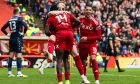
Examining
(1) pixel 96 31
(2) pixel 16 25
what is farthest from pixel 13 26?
(1) pixel 96 31

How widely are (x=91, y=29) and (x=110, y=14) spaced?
2352 cm

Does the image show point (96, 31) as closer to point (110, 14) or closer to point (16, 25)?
point (16, 25)

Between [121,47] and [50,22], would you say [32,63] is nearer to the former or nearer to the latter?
[121,47]

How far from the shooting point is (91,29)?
18.0 m

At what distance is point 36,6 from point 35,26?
2425 mm

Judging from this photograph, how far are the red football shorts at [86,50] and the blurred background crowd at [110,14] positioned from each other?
1720 cm

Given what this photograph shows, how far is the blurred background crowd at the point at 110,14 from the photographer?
38069 millimetres

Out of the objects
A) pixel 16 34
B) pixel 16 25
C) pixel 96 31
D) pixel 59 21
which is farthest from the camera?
pixel 16 34

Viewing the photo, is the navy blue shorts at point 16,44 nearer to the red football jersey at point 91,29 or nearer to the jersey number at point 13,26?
the jersey number at point 13,26

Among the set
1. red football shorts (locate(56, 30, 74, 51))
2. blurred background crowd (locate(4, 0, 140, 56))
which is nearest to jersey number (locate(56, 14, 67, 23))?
red football shorts (locate(56, 30, 74, 51))

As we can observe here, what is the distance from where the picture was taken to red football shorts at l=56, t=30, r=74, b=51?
53.0 feet

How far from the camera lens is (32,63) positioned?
3120cm

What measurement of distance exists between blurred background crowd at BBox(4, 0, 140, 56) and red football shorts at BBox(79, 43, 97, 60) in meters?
17.2

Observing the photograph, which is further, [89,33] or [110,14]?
[110,14]
